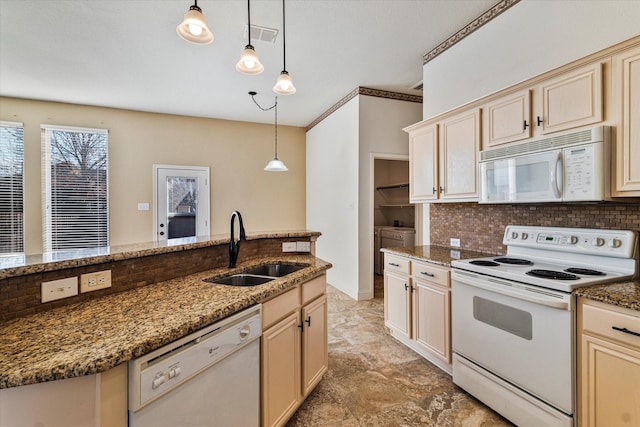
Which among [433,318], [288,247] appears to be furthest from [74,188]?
[433,318]

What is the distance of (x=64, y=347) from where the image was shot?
0.88m

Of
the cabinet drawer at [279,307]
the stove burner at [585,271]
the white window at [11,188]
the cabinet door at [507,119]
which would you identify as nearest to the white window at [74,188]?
the white window at [11,188]

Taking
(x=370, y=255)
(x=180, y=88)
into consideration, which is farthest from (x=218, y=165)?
(x=370, y=255)

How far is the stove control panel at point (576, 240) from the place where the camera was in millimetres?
1650

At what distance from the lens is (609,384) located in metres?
1.35

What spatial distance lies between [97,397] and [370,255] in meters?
3.74

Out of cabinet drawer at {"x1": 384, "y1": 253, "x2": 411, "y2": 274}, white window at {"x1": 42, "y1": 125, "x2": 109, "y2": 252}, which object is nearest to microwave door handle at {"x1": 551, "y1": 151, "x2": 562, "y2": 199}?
cabinet drawer at {"x1": 384, "y1": 253, "x2": 411, "y2": 274}

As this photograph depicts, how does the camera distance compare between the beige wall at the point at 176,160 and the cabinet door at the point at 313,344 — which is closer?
the cabinet door at the point at 313,344

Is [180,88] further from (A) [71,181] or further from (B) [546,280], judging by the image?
(B) [546,280]

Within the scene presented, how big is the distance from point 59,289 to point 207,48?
9.48 ft

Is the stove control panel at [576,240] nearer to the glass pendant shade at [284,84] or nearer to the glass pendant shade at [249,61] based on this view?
the glass pendant shade at [284,84]

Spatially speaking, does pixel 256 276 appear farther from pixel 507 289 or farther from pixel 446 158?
pixel 446 158

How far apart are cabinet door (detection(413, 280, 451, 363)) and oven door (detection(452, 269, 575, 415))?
13 centimetres

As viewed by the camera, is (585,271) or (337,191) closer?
(585,271)
